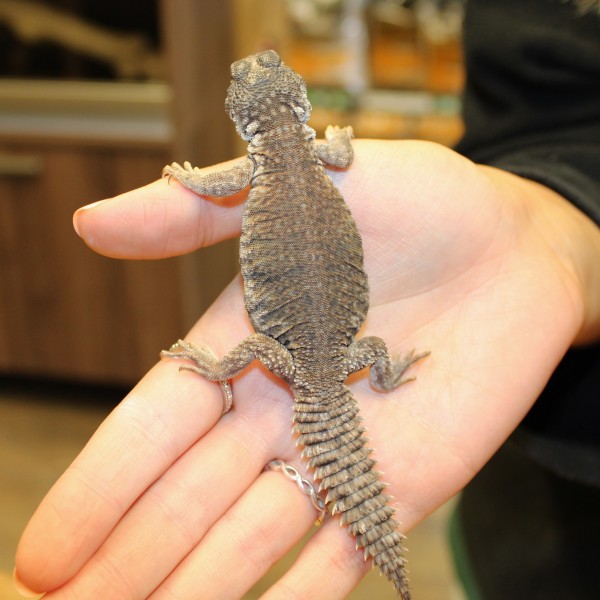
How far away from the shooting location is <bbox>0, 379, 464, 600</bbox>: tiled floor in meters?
3.46

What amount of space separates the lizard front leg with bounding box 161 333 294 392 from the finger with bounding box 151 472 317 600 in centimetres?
26

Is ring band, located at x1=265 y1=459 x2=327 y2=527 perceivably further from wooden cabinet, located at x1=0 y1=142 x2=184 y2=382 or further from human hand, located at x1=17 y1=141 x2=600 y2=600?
wooden cabinet, located at x1=0 y1=142 x2=184 y2=382

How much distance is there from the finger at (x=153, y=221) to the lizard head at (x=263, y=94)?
16cm

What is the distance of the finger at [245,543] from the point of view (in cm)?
160

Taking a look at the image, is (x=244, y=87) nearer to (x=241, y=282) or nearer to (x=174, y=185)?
(x=174, y=185)

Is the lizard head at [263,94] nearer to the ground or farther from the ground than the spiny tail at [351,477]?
farther from the ground

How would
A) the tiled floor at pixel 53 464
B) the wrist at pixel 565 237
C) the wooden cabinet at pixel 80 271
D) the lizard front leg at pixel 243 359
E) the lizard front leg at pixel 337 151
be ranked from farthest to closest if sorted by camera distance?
1. the wooden cabinet at pixel 80 271
2. the tiled floor at pixel 53 464
3. the wrist at pixel 565 237
4. the lizard front leg at pixel 337 151
5. the lizard front leg at pixel 243 359

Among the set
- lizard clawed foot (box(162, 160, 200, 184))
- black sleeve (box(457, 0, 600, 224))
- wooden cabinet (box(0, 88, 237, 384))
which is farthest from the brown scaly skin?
wooden cabinet (box(0, 88, 237, 384))

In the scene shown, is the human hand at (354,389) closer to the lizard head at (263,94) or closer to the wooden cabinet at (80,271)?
the lizard head at (263,94)

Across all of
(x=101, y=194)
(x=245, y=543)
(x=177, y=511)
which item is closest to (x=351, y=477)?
(x=245, y=543)

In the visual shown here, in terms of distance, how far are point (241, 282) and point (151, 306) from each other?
7.40 feet

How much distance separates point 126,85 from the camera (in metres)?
3.76

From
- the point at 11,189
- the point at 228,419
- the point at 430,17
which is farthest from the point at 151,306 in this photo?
the point at 228,419

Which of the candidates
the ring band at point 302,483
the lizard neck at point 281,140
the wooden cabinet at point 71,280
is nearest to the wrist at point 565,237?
the lizard neck at point 281,140
